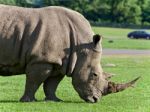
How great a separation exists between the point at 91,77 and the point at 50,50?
1257 millimetres

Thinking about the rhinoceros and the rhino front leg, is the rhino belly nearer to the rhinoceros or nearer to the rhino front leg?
the rhinoceros

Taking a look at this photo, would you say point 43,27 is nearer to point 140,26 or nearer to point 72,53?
point 72,53

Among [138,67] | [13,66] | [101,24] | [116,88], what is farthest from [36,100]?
[101,24]

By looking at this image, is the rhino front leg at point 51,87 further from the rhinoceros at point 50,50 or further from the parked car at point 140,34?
the parked car at point 140,34

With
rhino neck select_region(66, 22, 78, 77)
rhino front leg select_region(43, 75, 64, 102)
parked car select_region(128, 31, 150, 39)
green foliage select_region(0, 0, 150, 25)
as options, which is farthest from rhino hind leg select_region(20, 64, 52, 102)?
green foliage select_region(0, 0, 150, 25)

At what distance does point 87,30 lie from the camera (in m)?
14.4

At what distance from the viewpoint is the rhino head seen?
14103 millimetres

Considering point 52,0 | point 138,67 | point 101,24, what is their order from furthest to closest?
point 52,0 < point 101,24 < point 138,67

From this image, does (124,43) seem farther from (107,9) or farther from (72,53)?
(107,9)

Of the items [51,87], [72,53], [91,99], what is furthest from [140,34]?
[72,53]

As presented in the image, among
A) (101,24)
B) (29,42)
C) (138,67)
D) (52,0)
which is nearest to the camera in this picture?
(29,42)

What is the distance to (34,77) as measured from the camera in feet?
45.2

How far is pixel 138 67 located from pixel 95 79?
47.6 feet

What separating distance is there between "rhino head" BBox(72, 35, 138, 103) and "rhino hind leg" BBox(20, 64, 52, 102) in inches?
29.1
